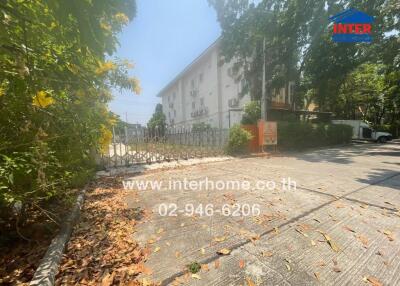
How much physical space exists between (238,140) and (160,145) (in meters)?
4.22

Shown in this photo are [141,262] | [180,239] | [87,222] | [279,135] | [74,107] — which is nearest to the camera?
[141,262]

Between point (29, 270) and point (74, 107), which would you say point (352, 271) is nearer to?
point (29, 270)

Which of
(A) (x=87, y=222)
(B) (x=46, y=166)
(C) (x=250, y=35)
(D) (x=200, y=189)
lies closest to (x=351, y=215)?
(D) (x=200, y=189)

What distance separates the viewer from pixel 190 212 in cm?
364

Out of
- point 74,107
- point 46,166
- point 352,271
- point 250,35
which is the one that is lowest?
point 352,271

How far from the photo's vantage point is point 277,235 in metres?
2.74

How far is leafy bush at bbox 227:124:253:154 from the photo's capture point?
10.9m

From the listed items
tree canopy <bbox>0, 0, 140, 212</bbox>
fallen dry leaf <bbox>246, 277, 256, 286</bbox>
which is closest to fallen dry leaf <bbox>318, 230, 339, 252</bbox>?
fallen dry leaf <bbox>246, 277, 256, 286</bbox>

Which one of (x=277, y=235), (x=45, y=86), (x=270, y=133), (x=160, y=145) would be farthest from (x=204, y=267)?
(x=270, y=133)

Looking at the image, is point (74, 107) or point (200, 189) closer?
point (74, 107)

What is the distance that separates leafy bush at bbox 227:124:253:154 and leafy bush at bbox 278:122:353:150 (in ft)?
9.28

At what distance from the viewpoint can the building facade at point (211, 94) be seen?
55.2 ft

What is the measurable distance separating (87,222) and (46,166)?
3.98ft

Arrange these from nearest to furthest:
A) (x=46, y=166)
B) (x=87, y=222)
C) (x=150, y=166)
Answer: (x=46, y=166) → (x=87, y=222) → (x=150, y=166)
